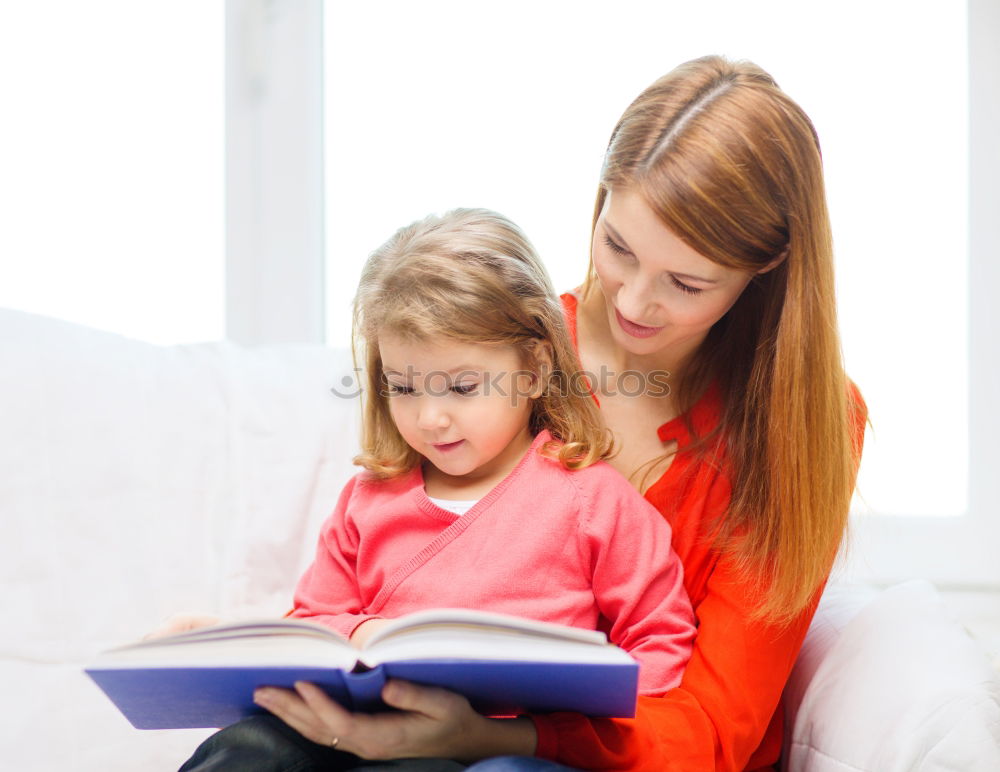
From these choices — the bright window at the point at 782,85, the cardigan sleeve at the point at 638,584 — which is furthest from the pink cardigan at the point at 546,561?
the bright window at the point at 782,85

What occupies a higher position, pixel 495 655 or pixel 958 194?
pixel 958 194

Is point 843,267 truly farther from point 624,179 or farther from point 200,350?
point 200,350

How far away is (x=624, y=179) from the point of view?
1.17 meters

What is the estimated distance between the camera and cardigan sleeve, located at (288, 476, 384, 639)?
1.25m

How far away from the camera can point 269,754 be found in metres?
0.96

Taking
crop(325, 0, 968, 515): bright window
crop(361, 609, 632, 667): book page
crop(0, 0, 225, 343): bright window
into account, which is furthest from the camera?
crop(325, 0, 968, 515): bright window

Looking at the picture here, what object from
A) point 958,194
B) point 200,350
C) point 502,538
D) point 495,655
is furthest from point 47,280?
point 958,194

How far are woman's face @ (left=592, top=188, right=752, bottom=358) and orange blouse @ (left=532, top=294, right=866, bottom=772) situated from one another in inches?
6.8

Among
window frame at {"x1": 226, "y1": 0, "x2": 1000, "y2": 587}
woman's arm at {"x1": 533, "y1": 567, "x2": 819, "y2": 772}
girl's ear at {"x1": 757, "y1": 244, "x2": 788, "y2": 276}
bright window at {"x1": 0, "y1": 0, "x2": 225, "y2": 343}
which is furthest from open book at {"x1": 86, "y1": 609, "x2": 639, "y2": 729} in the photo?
window frame at {"x1": 226, "y1": 0, "x2": 1000, "y2": 587}

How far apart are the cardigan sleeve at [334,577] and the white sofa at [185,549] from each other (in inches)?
12.4

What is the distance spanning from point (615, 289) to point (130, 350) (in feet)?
2.81

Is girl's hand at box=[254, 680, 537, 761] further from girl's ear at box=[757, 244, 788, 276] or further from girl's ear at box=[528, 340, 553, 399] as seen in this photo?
→ girl's ear at box=[757, 244, 788, 276]

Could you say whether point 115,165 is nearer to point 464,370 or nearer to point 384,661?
point 464,370

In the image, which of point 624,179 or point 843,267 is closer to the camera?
point 624,179
